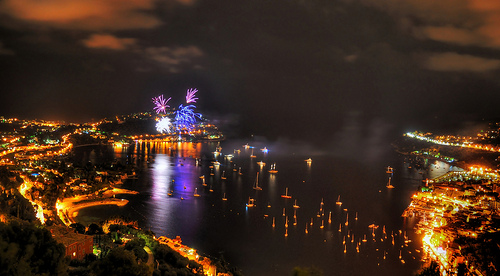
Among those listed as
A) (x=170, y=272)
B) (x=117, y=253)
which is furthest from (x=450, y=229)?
(x=117, y=253)

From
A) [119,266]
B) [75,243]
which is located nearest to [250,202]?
[75,243]

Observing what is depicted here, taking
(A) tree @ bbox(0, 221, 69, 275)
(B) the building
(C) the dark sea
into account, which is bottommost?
(C) the dark sea

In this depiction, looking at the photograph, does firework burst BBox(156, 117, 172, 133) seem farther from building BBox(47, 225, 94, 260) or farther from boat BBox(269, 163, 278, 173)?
building BBox(47, 225, 94, 260)

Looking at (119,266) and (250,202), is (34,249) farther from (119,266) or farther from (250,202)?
(250,202)

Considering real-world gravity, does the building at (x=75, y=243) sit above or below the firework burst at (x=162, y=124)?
below

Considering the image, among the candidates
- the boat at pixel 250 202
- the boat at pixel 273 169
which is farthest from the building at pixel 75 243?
the boat at pixel 273 169

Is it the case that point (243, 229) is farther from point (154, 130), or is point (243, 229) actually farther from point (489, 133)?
point (154, 130)

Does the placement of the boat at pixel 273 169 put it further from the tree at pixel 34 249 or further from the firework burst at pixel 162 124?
the tree at pixel 34 249

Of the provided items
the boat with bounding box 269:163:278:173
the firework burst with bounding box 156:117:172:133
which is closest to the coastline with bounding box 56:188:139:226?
the boat with bounding box 269:163:278:173

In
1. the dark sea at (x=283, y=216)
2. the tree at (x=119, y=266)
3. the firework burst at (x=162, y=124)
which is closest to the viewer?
the tree at (x=119, y=266)
